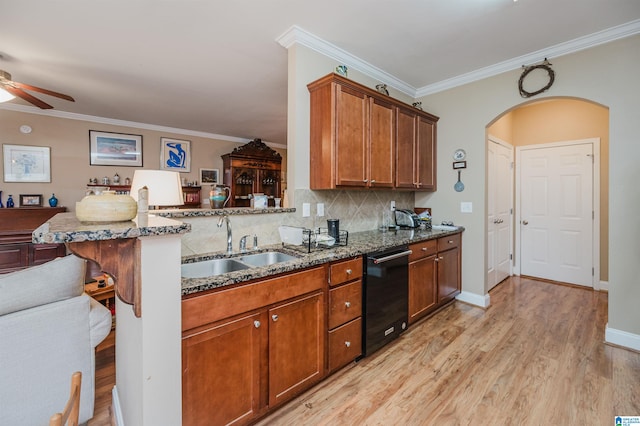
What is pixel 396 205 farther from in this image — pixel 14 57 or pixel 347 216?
pixel 14 57

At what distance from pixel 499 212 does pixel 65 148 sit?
6933 mm

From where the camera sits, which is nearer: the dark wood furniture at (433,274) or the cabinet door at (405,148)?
the dark wood furniture at (433,274)

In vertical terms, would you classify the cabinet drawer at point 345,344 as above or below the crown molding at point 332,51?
below

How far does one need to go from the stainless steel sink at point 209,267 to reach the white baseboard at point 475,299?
287cm

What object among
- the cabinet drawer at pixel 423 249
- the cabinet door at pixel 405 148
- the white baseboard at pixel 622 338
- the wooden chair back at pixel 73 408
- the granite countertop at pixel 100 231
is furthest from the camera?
the cabinet door at pixel 405 148

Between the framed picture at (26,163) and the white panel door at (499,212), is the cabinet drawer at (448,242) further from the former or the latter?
the framed picture at (26,163)

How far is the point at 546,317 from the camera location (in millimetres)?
3066

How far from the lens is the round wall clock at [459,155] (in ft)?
11.5

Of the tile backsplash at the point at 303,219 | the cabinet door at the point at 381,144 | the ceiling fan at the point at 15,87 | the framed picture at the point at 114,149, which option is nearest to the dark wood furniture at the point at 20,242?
the framed picture at the point at 114,149

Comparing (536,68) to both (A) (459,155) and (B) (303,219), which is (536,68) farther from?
(B) (303,219)

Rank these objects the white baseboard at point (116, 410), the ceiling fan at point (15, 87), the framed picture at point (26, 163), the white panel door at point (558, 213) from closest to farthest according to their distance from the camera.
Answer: the white baseboard at point (116, 410)
the ceiling fan at point (15, 87)
the white panel door at point (558, 213)
the framed picture at point (26, 163)

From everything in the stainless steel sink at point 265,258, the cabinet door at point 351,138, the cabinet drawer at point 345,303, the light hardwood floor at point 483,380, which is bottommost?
the light hardwood floor at point 483,380

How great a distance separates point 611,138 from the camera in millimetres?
2535

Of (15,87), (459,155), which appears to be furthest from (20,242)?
(459,155)
